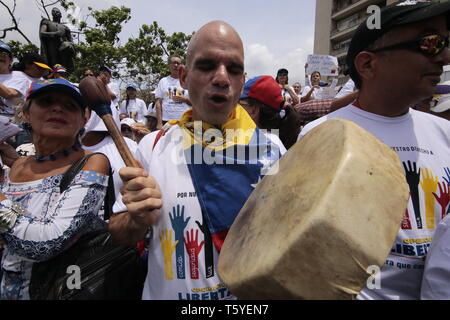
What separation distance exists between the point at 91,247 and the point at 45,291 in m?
0.27

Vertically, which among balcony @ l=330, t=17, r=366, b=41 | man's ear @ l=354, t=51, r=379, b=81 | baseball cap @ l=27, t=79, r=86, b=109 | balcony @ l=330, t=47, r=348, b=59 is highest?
balcony @ l=330, t=17, r=366, b=41

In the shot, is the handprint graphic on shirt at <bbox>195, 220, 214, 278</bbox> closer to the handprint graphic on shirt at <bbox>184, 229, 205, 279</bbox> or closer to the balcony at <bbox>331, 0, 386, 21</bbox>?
the handprint graphic on shirt at <bbox>184, 229, 205, 279</bbox>

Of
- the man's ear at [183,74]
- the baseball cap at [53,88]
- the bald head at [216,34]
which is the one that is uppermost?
the bald head at [216,34]

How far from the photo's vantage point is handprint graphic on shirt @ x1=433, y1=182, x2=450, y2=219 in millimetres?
1448

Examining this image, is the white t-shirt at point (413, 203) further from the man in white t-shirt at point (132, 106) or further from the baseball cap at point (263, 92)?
the man in white t-shirt at point (132, 106)

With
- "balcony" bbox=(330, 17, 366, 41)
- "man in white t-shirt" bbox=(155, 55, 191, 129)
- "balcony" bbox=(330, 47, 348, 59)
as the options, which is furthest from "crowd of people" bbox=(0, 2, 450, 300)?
"balcony" bbox=(330, 47, 348, 59)

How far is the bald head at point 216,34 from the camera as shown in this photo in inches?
55.7

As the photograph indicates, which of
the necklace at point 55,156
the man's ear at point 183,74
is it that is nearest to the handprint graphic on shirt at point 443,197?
the man's ear at point 183,74

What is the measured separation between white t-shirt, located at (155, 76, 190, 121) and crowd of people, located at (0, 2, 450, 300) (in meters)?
4.59

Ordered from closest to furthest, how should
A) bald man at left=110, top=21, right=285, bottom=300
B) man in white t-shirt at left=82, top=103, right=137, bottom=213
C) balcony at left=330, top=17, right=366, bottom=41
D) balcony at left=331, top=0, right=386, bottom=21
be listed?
bald man at left=110, top=21, right=285, bottom=300 < man in white t-shirt at left=82, top=103, right=137, bottom=213 < balcony at left=331, top=0, right=386, bottom=21 < balcony at left=330, top=17, right=366, bottom=41

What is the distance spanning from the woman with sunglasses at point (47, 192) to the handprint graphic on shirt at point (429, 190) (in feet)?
5.46

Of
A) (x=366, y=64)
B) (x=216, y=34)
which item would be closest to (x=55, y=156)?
(x=216, y=34)

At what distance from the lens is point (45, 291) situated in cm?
145
